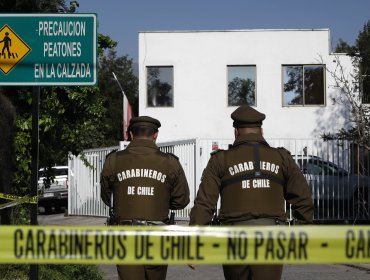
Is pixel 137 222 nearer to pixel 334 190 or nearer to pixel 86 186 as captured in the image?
pixel 334 190

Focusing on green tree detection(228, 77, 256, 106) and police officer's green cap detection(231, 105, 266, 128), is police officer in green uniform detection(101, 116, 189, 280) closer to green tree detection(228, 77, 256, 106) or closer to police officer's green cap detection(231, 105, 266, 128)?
police officer's green cap detection(231, 105, 266, 128)

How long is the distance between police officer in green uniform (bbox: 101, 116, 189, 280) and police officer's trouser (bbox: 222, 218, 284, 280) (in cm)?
75

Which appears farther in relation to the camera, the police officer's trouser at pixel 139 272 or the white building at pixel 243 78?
the white building at pixel 243 78

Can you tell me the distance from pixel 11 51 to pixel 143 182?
176cm

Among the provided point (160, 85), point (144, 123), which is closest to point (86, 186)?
point (160, 85)

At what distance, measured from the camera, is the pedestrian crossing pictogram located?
6.21 metres

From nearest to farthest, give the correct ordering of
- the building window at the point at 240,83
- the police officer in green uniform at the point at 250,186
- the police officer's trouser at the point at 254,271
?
the police officer's trouser at the point at 254,271 < the police officer in green uniform at the point at 250,186 < the building window at the point at 240,83

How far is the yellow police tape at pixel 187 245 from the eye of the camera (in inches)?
155

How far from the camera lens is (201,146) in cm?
1700

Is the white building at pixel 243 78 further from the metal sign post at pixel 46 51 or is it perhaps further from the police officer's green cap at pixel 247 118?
the police officer's green cap at pixel 247 118

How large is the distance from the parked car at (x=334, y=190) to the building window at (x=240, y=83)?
28.7 ft

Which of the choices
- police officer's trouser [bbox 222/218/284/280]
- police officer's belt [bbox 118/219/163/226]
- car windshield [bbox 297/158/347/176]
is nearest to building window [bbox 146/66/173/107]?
car windshield [bbox 297/158/347/176]

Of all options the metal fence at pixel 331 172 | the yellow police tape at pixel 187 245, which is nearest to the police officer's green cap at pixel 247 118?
the yellow police tape at pixel 187 245

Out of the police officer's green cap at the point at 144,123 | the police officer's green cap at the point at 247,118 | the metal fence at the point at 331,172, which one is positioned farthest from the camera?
the metal fence at the point at 331,172
